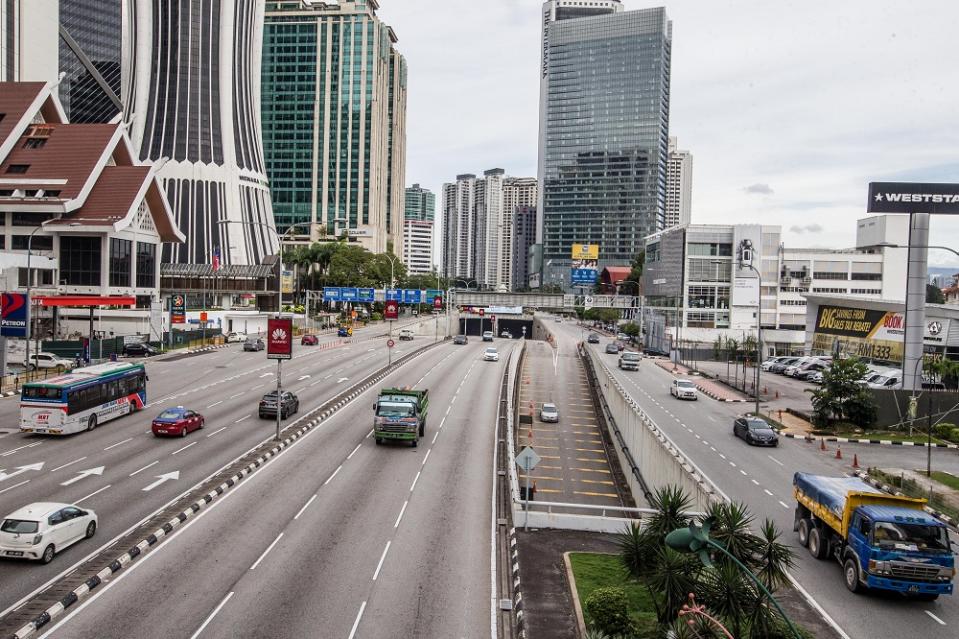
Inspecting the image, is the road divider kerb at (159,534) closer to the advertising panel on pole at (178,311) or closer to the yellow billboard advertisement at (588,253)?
the advertising panel on pole at (178,311)

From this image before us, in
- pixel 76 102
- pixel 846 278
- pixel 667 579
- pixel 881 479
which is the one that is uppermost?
pixel 76 102

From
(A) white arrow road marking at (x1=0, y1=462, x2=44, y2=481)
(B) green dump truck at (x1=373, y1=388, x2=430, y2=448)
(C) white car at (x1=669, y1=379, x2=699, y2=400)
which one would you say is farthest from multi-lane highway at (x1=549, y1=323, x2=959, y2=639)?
(A) white arrow road marking at (x1=0, y1=462, x2=44, y2=481)

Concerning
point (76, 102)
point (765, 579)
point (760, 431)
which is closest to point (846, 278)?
point (760, 431)

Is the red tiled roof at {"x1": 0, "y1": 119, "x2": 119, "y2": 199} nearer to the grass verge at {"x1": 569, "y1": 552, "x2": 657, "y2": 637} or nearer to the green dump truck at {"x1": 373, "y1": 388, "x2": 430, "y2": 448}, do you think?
the green dump truck at {"x1": 373, "y1": 388, "x2": 430, "y2": 448}

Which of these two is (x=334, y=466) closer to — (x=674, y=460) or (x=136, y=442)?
(x=136, y=442)

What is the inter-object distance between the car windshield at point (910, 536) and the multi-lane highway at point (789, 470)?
5.30ft

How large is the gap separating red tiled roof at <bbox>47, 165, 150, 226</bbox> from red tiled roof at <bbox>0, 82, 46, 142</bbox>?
9536 millimetres

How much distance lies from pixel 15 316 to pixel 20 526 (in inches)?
1088

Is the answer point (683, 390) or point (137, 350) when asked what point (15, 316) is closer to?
point (137, 350)

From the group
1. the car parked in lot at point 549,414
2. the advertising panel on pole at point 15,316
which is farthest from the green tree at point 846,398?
the advertising panel on pole at point 15,316

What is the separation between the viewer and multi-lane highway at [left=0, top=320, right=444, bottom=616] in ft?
70.2

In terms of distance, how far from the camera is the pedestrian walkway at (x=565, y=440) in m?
31.1

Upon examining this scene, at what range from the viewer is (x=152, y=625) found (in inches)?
607

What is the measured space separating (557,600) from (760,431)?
25.2m
